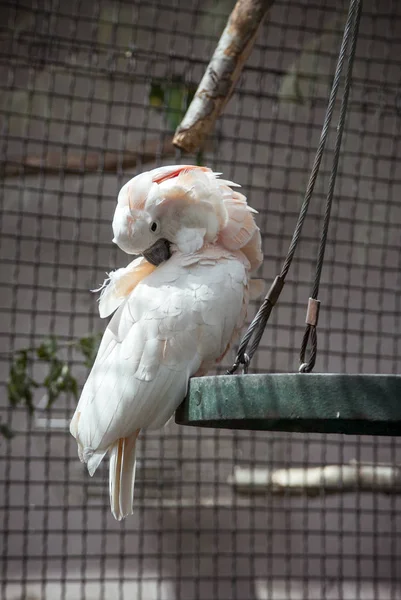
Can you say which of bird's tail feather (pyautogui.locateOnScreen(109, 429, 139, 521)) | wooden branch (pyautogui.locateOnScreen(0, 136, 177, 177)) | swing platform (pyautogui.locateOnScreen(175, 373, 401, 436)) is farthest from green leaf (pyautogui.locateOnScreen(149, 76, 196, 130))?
swing platform (pyautogui.locateOnScreen(175, 373, 401, 436))

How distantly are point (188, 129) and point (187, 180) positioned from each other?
0.12m

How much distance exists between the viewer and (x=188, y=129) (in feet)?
4.50

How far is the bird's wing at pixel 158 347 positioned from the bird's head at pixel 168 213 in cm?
6

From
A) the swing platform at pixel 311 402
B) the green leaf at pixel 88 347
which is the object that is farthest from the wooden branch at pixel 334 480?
the swing platform at pixel 311 402

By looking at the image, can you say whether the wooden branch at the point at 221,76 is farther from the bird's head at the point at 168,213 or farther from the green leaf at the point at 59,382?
the green leaf at the point at 59,382

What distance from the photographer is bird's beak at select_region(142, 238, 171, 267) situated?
132 cm

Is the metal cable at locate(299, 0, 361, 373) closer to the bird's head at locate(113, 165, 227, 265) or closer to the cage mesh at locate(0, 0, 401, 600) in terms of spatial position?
the bird's head at locate(113, 165, 227, 265)

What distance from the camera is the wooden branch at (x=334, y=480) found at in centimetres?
244

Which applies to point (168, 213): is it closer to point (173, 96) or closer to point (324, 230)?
point (324, 230)

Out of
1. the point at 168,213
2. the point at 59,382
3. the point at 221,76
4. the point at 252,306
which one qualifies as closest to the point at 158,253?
the point at 168,213

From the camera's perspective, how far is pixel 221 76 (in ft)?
4.68

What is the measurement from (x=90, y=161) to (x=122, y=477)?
1.47 meters

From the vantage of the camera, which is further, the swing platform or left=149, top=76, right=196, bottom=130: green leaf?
left=149, top=76, right=196, bottom=130: green leaf

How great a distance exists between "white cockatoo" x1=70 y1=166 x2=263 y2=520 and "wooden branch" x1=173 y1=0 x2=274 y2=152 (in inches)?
3.4
